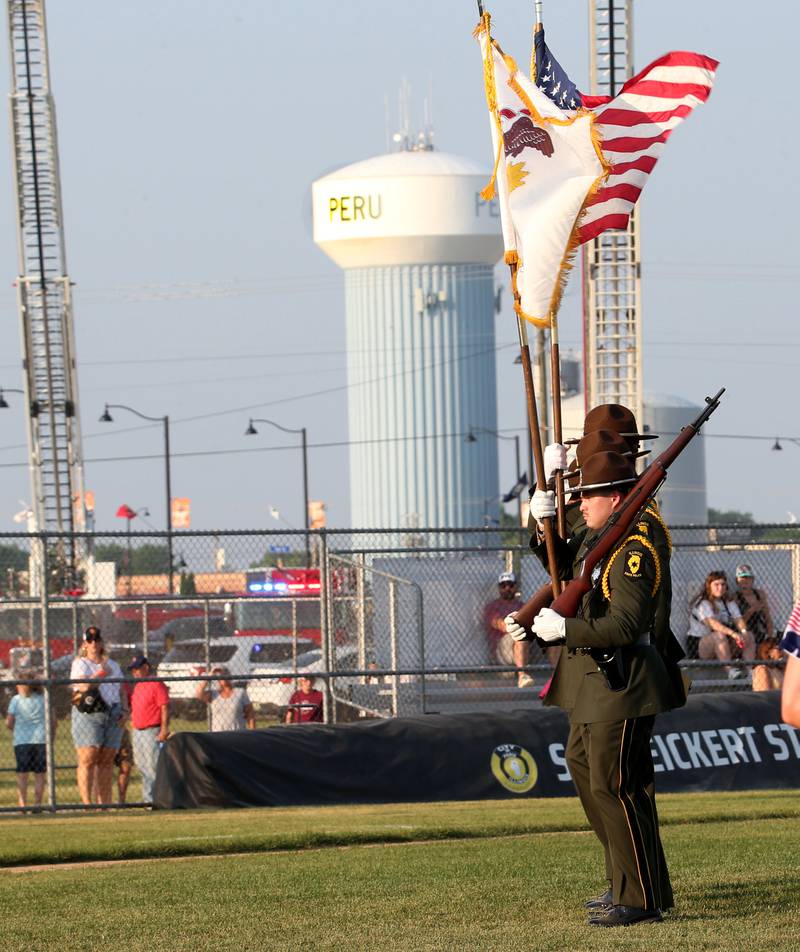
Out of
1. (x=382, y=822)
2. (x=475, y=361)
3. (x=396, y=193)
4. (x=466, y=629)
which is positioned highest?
(x=396, y=193)

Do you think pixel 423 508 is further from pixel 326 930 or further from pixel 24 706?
pixel 326 930

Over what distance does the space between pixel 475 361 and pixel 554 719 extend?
79025 mm

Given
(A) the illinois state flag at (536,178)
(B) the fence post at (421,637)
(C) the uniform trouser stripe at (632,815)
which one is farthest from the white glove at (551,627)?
(B) the fence post at (421,637)

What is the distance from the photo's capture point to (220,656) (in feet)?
90.6

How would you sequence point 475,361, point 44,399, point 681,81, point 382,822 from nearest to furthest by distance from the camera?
point 681,81 → point 382,822 → point 44,399 → point 475,361

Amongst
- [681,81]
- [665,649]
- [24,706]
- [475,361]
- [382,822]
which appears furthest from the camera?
[475,361]

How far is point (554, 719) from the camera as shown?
1493 centimetres

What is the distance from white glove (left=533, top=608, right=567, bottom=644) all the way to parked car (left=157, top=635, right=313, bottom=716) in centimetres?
1540

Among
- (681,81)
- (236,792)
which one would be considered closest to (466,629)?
(236,792)

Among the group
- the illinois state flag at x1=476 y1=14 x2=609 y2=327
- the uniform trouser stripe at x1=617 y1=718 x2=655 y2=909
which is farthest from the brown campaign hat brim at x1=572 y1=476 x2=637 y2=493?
the illinois state flag at x1=476 y1=14 x2=609 y2=327

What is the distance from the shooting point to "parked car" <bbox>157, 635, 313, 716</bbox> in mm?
23719

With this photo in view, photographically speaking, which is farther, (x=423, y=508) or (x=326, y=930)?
(x=423, y=508)

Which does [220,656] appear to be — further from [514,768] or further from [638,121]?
[638,121]

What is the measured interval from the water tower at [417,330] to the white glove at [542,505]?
8013cm
